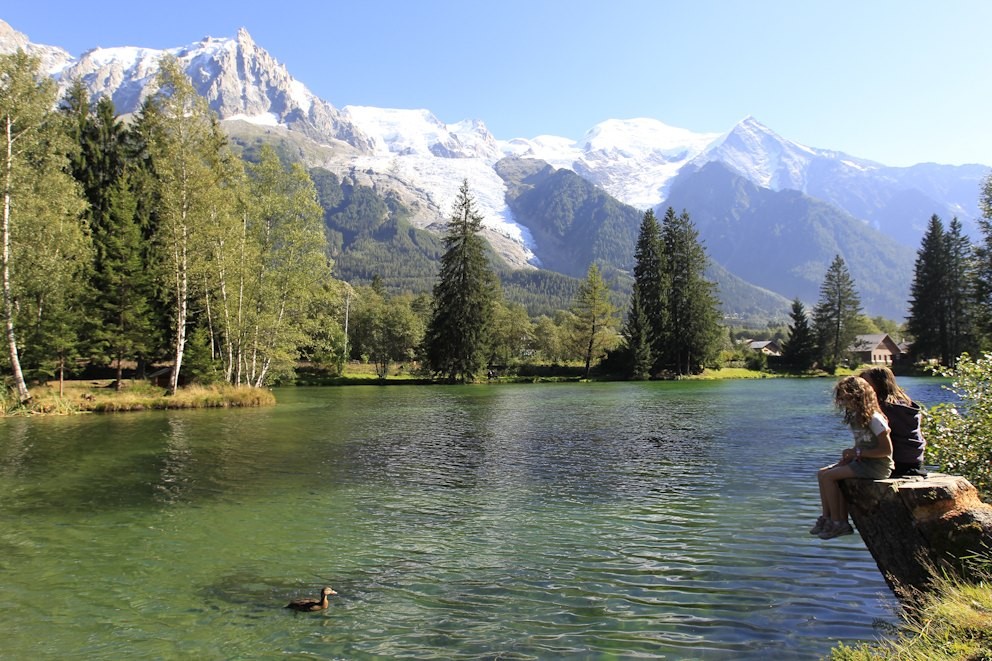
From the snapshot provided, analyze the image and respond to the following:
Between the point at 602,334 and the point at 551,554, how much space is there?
237 feet

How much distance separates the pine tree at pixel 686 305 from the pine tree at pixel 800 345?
51.0 ft

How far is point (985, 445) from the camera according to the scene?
931 centimetres

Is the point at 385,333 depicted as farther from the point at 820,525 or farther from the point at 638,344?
the point at 820,525

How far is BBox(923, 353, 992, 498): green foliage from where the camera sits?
928cm

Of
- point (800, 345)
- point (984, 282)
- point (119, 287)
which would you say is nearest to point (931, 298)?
point (800, 345)

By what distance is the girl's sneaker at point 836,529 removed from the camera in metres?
6.80

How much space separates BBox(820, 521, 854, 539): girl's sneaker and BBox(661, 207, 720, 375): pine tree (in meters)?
75.2

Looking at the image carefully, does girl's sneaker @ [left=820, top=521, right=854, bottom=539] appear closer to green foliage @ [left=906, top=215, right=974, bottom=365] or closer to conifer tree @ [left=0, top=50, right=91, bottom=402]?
conifer tree @ [left=0, top=50, right=91, bottom=402]

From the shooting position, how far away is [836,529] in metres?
6.83

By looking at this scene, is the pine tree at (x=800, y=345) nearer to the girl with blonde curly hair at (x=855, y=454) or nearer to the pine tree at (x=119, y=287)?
the pine tree at (x=119, y=287)

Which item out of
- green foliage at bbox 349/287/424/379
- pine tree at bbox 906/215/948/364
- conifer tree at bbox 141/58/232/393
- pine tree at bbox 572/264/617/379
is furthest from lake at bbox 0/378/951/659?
pine tree at bbox 906/215/948/364

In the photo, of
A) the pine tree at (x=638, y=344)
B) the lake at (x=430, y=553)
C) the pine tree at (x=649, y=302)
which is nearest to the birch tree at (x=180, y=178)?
the lake at (x=430, y=553)

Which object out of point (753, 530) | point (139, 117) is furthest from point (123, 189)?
point (753, 530)

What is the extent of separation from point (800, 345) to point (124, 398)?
87.1 meters
